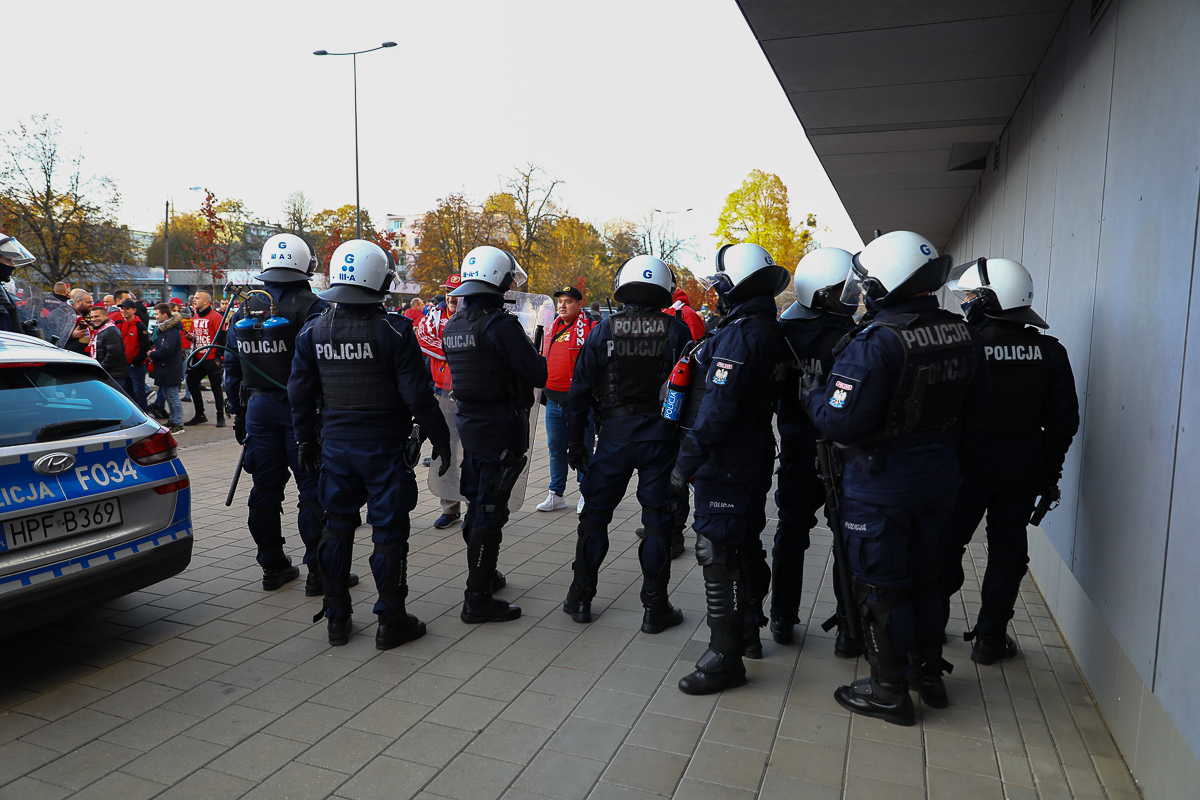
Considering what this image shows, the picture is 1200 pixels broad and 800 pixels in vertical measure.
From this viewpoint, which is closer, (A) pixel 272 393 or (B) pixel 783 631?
(B) pixel 783 631

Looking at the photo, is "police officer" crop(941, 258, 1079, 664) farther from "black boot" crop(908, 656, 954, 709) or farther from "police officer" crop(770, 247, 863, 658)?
"police officer" crop(770, 247, 863, 658)

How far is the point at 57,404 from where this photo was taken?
12.4 feet

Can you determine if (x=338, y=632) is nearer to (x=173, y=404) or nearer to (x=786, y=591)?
(x=786, y=591)

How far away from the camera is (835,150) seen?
29.4 feet

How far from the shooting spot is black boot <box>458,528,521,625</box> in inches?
176

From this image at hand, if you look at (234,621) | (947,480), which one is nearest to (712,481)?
(947,480)

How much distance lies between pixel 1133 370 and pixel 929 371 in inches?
36.2

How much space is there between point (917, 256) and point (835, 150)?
6.25m

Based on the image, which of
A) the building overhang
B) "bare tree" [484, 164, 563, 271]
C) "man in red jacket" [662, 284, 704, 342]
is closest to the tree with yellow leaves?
"bare tree" [484, 164, 563, 271]

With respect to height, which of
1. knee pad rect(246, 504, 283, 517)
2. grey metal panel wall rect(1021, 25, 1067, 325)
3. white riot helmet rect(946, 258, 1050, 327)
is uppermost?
grey metal panel wall rect(1021, 25, 1067, 325)

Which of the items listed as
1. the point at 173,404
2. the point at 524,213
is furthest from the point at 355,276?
the point at 524,213

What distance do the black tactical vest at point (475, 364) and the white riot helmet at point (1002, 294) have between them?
8.26ft

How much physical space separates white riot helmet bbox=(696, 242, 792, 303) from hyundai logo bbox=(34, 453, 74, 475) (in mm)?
3161

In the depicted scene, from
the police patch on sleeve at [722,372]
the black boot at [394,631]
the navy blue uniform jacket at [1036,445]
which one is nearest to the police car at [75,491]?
the black boot at [394,631]
